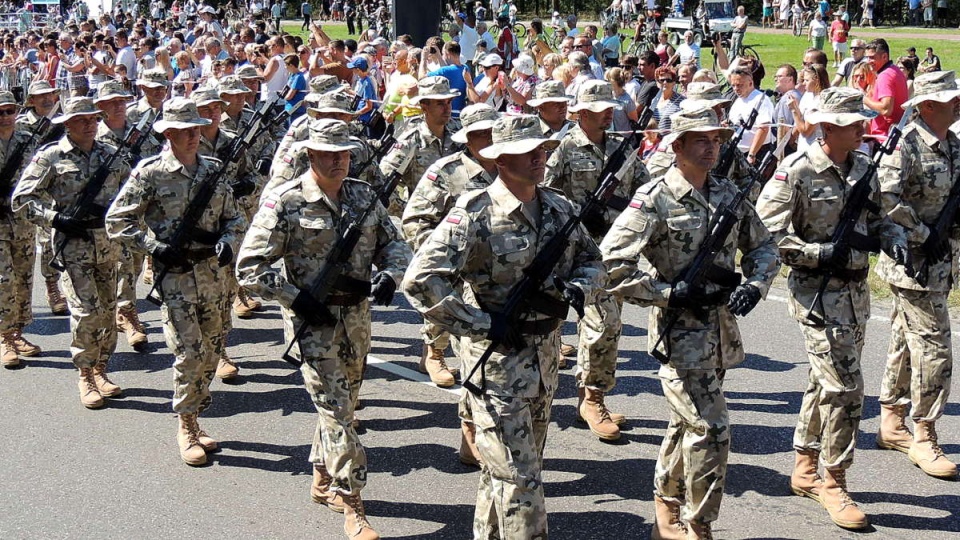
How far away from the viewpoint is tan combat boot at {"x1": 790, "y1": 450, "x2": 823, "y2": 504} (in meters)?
6.81

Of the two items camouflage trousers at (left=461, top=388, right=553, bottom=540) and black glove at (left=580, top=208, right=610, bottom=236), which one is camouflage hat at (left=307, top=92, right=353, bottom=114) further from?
camouflage trousers at (left=461, top=388, right=553, bottom=540)

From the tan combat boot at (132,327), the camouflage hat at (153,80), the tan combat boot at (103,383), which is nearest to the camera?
the tan combat boot at (103,383)

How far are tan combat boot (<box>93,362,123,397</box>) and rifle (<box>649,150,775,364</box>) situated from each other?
15.7 ft

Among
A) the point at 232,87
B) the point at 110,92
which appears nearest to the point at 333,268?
the point at 110,92

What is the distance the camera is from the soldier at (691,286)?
5.80 metres

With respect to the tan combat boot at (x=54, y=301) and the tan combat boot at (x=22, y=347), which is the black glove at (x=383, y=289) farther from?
the tan combat boot at (x=54, y=301)

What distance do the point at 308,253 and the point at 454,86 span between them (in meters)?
8.76

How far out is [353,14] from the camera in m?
43.5

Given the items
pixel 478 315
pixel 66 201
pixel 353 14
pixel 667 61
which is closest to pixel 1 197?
pixel 66 201

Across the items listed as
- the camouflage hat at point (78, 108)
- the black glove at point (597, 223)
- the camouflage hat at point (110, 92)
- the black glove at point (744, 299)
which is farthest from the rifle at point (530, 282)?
the camouflage hat at point (110, 92)

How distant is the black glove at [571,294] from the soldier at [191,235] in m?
2.88

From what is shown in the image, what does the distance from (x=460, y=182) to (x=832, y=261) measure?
2.43 meters

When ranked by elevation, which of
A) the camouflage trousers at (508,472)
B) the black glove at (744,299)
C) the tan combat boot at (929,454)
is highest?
the black glove at (744,299)

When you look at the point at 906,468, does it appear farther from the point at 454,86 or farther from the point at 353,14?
the point at 353,14
